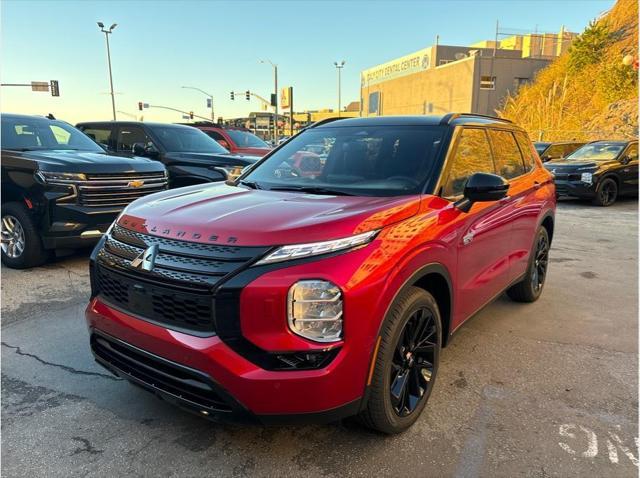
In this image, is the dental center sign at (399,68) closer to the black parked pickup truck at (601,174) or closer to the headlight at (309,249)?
the black parked pickup truck at (601,174)

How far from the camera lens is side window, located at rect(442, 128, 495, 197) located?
10.7 feet

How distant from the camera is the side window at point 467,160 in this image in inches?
128

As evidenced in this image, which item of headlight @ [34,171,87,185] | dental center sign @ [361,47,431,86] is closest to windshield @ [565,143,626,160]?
headlight @ [34,171,87,185]

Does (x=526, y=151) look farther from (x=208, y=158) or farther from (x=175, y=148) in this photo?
(x=175, y=148)

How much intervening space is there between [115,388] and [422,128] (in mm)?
2802

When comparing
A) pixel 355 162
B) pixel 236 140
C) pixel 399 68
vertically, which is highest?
pixel 399 68

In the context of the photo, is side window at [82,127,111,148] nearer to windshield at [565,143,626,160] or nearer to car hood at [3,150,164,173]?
car hood at [3,150,164,173]

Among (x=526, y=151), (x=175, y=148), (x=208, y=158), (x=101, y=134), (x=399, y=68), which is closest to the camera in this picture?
(x=526, y=151)

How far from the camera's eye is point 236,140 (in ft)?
42.9

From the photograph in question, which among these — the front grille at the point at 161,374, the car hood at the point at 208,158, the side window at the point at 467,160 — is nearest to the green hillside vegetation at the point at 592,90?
the car hood at the point at 208,158

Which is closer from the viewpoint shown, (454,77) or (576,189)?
(576,189)

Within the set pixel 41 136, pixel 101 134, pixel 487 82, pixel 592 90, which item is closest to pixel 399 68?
pixel 487 82

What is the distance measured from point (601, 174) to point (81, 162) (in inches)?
481

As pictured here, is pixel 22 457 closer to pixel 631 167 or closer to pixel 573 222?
pixel 573 222
